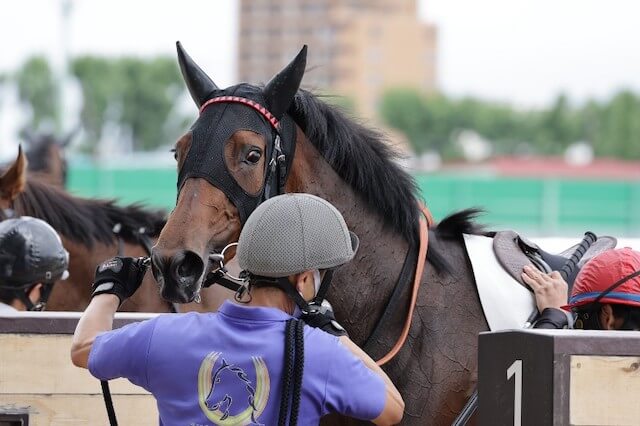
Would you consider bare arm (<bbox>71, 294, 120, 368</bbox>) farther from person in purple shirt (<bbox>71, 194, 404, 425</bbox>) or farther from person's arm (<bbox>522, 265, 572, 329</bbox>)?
person's arm (<bbox>522, 265, 572, 329</bbox>)

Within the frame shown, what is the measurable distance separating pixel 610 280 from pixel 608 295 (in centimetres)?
7

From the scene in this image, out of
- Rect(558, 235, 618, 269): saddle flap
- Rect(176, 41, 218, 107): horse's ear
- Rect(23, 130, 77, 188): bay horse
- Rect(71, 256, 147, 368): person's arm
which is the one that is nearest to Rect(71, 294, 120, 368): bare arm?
Rect(71, 256, 147, 368): person's arm

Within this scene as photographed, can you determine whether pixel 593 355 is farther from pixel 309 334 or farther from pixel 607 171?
pixel 607 171

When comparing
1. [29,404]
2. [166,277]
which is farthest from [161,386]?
[29,404]

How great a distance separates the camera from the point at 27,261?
453cm

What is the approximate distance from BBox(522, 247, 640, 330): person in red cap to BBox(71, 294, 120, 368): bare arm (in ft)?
4.44

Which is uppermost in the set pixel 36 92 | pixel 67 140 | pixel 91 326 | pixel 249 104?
pixel 249 104

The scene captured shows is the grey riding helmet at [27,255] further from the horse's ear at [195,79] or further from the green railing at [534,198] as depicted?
the green railing at [534,198]

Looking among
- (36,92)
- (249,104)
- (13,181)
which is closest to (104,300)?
(249,104)

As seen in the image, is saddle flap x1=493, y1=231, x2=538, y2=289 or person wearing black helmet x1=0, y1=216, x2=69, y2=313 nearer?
saddle flap x1=493, y1=231, x2=538, y2=289

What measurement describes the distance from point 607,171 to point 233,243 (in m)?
40.6

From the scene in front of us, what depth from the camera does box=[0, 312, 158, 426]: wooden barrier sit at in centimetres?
340

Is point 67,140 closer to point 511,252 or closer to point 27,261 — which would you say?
point 27,261

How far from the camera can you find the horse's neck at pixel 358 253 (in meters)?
3.53
